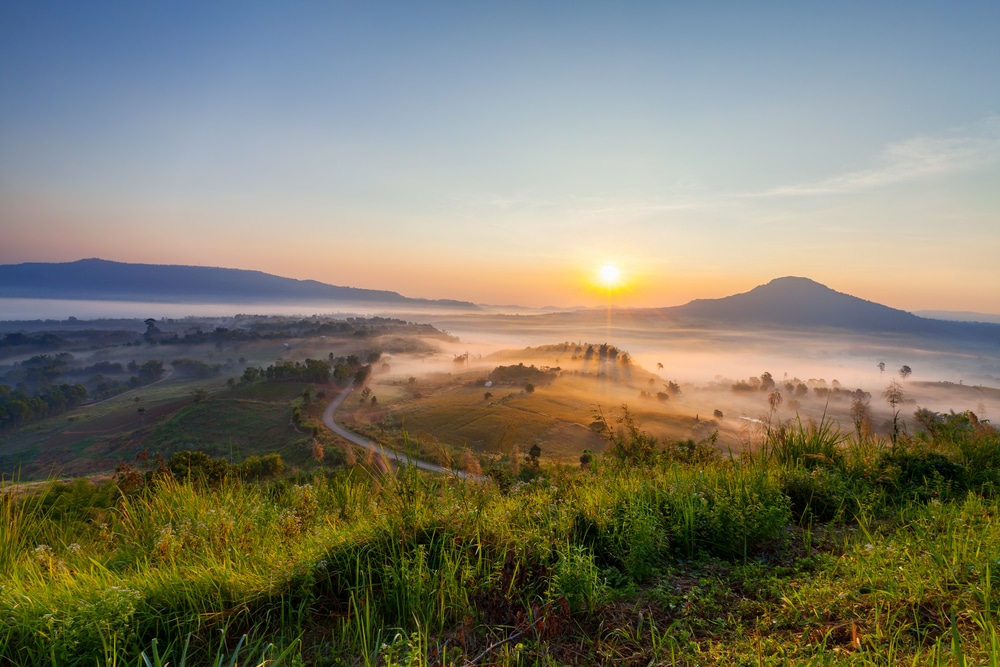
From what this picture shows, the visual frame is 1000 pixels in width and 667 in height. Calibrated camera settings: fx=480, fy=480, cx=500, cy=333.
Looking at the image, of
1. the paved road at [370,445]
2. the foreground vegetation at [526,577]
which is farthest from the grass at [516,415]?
the foreground vegetation at [526,577]

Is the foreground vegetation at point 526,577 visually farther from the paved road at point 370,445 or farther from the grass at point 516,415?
the grass at point 516,415

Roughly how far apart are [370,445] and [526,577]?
2.74 metres

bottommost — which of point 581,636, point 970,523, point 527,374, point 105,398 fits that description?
point 105,398

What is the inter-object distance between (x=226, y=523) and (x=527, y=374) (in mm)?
132117

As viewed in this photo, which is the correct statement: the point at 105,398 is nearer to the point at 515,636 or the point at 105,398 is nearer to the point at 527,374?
the point at 527,374

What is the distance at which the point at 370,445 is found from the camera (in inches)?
215

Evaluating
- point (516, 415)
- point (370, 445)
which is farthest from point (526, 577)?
point (516, 415)

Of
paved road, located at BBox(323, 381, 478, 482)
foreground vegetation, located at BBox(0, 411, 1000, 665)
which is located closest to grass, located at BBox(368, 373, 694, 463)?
paved road, located at BBox(323, 381, 478, 482)

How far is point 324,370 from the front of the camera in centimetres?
11494

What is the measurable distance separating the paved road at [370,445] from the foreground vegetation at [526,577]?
193 millimetres

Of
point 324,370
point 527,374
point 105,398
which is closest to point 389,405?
point 324,370

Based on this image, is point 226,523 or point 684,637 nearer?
point 684,637

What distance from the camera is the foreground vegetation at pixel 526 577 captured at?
2680mm

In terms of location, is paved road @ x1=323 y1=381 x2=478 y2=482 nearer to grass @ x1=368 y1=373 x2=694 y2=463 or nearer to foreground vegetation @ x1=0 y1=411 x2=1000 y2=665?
foreground vegetation @ x1=0 y1=411 x2=1000 y2=665
